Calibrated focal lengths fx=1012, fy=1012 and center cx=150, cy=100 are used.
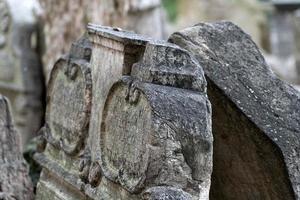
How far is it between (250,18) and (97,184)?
50.4 ft

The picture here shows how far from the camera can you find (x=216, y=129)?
Result: 15.4 feet

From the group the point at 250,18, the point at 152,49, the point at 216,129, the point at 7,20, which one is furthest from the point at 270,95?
the point at 250,18

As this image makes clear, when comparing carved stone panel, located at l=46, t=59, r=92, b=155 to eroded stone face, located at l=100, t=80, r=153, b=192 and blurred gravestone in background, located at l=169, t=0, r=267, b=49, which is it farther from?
blurred gravestone in background, located at l=169, t=0, r=267, b=49

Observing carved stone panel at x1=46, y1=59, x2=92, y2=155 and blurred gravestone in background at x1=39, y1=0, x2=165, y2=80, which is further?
blurred gravestone in background at x1=39, y1=0, x2=165, y2=80

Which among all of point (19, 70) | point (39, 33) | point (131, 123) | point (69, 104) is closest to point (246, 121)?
point (131, 123)

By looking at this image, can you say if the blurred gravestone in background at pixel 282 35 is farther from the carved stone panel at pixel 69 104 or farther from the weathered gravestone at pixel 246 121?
the weathered gravestone at pixel 246 121

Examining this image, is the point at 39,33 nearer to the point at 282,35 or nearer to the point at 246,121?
the point at 246,121

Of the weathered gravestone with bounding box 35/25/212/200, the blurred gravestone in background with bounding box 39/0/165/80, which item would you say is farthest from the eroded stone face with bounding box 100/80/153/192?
the blurred gravestone in background with bounding box 39/0/165/80

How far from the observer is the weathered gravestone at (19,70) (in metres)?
9.25

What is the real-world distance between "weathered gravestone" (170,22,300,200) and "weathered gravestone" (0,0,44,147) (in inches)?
181

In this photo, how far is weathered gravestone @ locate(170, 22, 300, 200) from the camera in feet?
14.9

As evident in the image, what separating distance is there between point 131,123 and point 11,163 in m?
1.46

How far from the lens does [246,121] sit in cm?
459

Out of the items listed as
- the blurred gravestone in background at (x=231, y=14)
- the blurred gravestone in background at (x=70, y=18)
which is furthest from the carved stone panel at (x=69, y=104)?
the blurred gravestone in background at (x=231, y=14)
